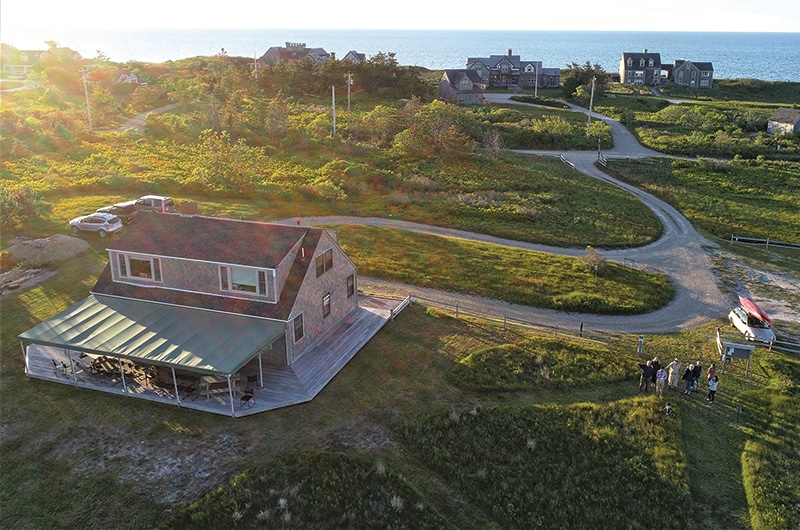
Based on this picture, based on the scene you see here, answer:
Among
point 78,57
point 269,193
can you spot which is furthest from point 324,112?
point 78,57

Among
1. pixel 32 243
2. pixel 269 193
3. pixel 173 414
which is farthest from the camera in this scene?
pixel 269 193

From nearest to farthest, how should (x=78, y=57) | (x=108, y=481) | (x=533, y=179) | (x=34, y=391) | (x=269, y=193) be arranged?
(x=108, y=481), (x=34, y=391), (x=269, y=193), (x=533, y=179), (x=78, y=57)

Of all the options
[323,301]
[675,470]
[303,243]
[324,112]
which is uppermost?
[324,112]

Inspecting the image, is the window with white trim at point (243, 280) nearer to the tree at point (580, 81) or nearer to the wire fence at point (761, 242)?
the wire fence at point (761, 242)

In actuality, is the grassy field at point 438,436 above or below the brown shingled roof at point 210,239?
below

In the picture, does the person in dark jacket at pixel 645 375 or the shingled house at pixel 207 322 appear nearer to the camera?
the shingled house at pixel 207 322

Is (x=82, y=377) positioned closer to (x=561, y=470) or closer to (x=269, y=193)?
(x=561, y=470)

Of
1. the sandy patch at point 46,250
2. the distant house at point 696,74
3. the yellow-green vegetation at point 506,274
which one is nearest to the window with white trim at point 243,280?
the yellow-green vegetation at point 506,274
